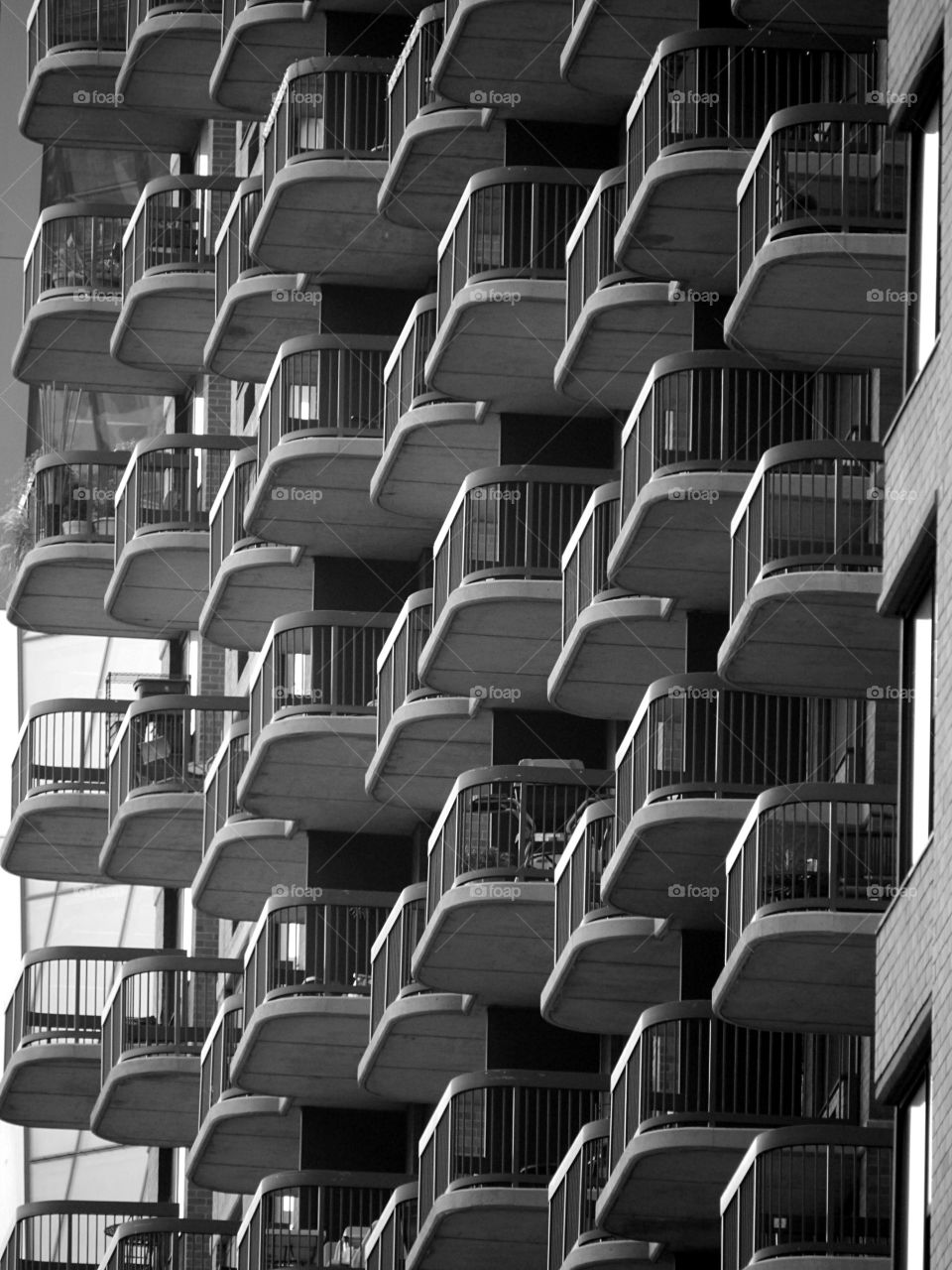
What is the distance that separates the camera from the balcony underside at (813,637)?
107ft

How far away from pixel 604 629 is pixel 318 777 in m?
8.45

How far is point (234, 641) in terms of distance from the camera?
165 ft

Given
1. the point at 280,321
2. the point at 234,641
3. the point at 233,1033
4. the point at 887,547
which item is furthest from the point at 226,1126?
the point at 887,547

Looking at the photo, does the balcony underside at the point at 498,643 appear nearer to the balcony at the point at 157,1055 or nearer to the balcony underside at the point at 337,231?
the balcony underside at the point at 337,231

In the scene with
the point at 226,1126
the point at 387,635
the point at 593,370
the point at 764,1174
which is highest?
the point at 593,370

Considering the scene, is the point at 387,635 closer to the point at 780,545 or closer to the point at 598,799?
the point at 598,799

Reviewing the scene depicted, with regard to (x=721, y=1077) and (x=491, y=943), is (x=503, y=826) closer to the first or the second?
(x=491, y=943)

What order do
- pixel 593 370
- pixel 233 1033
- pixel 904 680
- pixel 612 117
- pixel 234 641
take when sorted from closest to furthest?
pixel 904 680, pixel 593 370, pixel 612 117, pixel 233 1033, pixel 234 641

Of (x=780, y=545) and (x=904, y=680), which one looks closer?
(x=904, y=680)

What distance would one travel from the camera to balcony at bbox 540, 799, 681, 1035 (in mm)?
37438

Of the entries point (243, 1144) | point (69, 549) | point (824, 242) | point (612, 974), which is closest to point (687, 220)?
point (824, 242)

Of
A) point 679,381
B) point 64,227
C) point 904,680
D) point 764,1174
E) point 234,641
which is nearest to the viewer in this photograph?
point 904,680

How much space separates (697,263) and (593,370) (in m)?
2.25

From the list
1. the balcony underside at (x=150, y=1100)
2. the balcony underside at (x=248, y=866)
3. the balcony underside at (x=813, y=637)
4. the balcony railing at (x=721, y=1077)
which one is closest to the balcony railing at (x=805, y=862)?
the balcony underside at (x=813, y=637)
